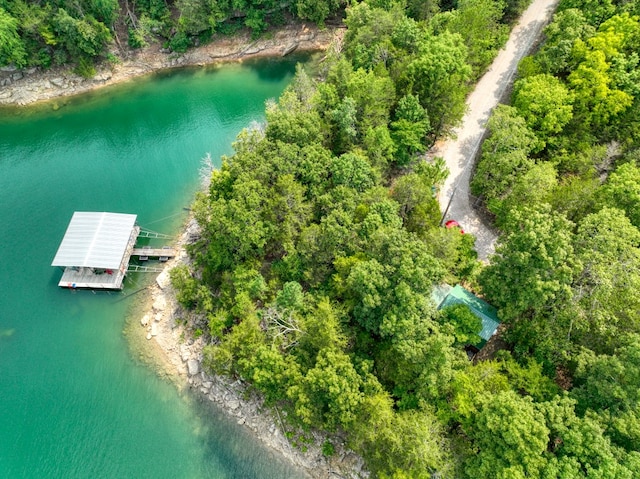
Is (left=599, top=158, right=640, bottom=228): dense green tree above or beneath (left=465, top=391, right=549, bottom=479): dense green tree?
above

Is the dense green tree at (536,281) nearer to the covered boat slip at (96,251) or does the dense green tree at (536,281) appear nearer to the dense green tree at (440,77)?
the dense green tree at (440,77)

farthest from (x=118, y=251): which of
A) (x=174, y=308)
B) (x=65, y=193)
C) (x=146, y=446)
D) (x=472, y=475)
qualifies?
(x=472, y=475)

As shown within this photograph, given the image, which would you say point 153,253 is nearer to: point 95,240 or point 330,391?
point 95,240

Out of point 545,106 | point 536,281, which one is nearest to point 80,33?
point 545,106

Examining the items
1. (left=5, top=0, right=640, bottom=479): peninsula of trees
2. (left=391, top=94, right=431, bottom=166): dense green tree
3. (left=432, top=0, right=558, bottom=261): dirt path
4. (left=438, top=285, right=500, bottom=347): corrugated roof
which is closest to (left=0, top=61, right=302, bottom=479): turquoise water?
(left=5, top=0, right=640, bottom=479): peninsula of trees

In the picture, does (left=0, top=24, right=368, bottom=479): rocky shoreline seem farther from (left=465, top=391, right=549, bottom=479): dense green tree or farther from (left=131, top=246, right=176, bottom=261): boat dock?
(left=465, top=391, right=549, bottom=479): dense green tree
